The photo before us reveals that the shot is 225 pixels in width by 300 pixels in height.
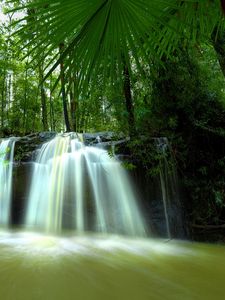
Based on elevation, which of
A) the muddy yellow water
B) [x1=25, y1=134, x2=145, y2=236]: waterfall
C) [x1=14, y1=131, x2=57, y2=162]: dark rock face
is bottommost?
the muddy yellow water

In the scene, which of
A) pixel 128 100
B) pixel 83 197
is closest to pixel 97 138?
pixel 128 100

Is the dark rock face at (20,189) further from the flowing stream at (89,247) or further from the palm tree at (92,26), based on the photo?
the palm tree at (92,26)

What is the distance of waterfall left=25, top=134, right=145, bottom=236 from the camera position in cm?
525

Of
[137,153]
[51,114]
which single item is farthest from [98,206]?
[51,114]

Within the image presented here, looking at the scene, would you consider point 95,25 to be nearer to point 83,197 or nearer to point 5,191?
point 83,197

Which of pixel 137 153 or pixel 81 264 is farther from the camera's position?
pixel 137 153

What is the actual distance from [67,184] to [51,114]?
12635 mm

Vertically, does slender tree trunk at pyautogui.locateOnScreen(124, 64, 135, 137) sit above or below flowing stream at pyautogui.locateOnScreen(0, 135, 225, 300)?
above

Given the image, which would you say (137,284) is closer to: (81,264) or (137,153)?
(81,264)

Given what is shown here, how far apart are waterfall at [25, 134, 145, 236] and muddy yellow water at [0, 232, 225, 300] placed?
1.31 metres

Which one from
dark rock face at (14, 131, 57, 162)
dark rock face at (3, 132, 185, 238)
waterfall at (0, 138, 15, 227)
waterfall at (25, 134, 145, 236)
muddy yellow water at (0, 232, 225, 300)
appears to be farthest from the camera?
dark rock face at (14, 131, 57, 162)

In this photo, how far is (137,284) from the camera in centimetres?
218

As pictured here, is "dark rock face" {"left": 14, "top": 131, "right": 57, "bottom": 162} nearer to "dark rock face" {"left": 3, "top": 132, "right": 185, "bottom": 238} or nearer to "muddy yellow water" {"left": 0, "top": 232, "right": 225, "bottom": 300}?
"dark rock face" {"left": 3, "top": 132, "right": 185, "bottom": 238}

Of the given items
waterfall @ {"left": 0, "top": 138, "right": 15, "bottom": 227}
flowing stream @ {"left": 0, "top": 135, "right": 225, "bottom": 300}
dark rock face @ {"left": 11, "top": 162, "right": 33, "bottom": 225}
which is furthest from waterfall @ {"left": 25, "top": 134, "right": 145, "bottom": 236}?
waterfall @ {"left": 0, "top": 138, "right": 15, "bottom": 227}
